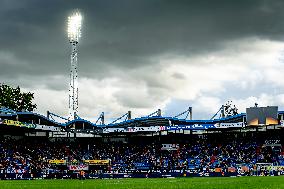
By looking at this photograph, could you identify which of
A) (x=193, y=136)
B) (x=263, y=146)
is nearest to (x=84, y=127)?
(x=193, y=136)

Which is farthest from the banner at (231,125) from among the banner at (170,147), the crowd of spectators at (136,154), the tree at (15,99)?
the tree at (15,99)

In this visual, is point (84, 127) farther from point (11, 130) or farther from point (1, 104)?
point (1, 104)

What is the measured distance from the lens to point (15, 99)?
102 meters

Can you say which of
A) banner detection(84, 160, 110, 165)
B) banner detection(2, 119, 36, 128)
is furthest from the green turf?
banner detection(84, 160, 110, 165)

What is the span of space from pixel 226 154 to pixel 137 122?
62.8 ft

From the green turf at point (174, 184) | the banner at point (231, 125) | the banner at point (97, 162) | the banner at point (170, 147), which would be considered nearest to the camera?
the green turf at point (174, 184)

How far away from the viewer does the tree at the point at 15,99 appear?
330 feet

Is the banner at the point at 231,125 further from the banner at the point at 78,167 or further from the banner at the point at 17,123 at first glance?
the banner at the point at 17,123

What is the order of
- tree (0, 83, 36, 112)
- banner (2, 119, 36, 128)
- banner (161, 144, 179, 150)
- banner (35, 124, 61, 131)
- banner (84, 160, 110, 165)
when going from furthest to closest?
1. tree (0, 83, 36, 112)
2. banner (161, 144, 179, 150)
3. banner (35, 124, 61, 131)
4. banner (84, 160, 110, 165)
5. banner (2, 119, 36, 128)

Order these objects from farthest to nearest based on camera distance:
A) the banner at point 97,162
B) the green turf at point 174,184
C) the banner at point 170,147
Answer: the banner at point 170,147, the banner at point 97,162, the green turf at point 174,184

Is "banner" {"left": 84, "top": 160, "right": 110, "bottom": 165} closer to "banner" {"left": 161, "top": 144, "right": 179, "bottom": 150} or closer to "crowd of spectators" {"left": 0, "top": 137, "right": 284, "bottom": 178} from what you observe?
"crowd of spectators" {"left": 0, "top": 137, "right": 284, "bottom": 178}

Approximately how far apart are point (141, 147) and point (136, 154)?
2.78 metres

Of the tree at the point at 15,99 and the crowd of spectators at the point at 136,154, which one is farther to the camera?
the tree at the point at 15,99

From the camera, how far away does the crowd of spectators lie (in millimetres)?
74000
